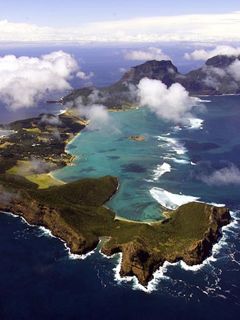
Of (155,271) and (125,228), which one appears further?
(125,228)

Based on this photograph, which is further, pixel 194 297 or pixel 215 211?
pixel 215 211

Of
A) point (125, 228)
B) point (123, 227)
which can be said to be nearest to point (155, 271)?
point (125, 228)

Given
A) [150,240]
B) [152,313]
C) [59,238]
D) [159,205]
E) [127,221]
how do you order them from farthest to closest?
[159,205] → [127,221] → [59,238] → [150,240] → [152,313]

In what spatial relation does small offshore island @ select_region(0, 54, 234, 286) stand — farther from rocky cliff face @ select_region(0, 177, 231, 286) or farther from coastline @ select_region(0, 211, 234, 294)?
coastline @ select_region(0, 211, 234, 294)

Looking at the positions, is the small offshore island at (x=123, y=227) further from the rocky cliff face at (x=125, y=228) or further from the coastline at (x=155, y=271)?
the coastline at (x=155, y=271)

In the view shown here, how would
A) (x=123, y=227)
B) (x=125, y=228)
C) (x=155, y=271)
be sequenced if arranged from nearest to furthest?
(x=155, y=271) → (x=125, y=228) → (x=123, y=227)

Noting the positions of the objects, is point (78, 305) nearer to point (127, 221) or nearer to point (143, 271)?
point (143, 271)

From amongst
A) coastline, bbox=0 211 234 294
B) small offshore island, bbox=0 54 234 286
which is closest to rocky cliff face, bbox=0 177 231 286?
small offshore island, bbox=0 54 234 286

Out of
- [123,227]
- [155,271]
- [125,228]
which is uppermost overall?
[125,228]

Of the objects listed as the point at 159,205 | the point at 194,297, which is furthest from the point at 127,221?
the point at 194,297

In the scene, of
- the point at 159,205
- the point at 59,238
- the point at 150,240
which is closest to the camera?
the point at 150,240

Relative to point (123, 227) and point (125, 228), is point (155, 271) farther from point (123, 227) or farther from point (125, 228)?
point (123, 227)
